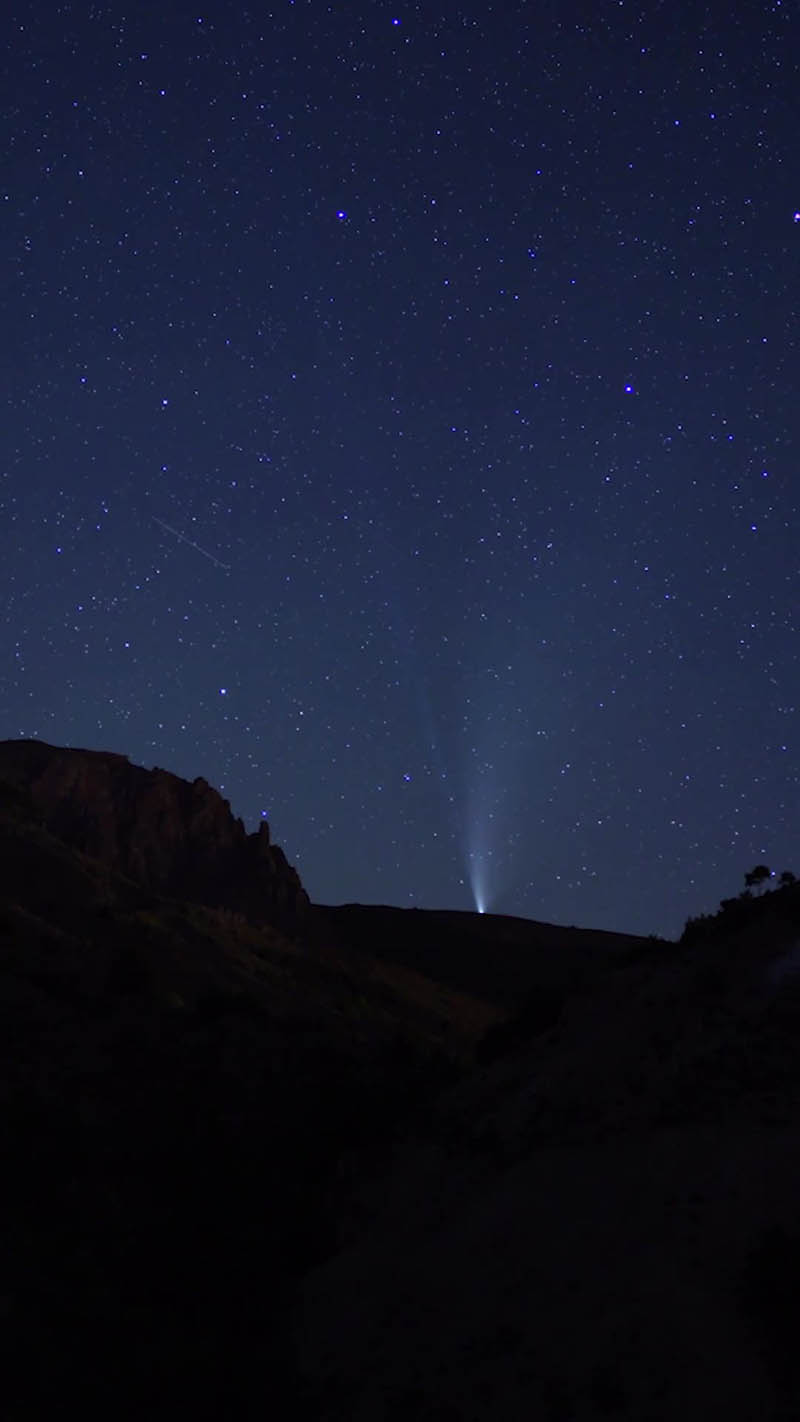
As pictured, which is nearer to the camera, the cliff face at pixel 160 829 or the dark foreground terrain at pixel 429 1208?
the dark foreground terrain at pixel 429 1208

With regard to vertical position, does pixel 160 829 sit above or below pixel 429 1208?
above

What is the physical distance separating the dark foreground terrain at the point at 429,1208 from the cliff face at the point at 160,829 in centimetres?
5880

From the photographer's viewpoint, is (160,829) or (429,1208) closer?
(429,1208)

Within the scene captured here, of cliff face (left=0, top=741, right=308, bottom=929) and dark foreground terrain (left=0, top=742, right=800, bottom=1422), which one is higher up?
cliff face (left=0, top=741, right=308, bottom=929)

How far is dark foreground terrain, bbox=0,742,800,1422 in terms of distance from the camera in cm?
1112

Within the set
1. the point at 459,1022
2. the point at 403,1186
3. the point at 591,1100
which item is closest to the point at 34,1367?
the point at 403,1186

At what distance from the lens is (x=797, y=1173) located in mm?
12625

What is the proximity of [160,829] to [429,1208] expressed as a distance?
278 ft

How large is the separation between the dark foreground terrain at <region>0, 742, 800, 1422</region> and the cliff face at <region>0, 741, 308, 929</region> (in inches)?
2315

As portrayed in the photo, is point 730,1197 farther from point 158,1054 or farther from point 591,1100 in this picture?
point 158,1054

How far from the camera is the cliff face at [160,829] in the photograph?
91.3 m

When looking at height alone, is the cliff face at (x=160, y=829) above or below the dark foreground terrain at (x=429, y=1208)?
above

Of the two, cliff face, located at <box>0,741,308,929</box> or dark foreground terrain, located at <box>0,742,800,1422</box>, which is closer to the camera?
dark foreground terrain, located at <box>0,742,800,1422</box>

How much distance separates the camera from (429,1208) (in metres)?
16.1
